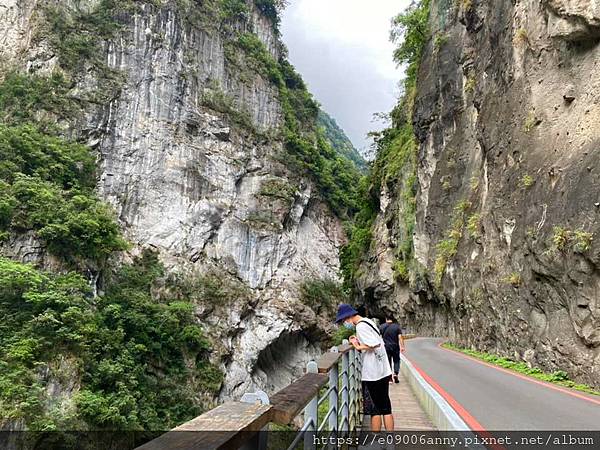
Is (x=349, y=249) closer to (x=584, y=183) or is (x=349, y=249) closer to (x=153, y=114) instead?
(x=153, y=114)

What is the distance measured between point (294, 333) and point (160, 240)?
12.4 meters

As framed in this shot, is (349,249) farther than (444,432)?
Yes

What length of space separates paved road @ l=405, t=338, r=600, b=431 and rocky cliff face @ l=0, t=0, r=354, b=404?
21817 mm

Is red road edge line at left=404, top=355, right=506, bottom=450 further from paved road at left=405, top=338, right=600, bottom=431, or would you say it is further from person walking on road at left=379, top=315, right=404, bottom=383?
person walking on road at left=379, top=315, right=404, bottom=383

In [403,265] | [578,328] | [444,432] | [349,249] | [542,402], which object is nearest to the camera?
[444,432]

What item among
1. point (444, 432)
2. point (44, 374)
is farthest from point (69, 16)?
point (444, 432)

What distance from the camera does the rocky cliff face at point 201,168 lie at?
3064 cm

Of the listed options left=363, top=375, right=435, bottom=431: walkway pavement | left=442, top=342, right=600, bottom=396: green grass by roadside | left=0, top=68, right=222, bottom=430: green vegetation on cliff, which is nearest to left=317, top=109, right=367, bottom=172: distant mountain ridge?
left=0, top=68, right=222, bottom=430: green vegetation on cliff

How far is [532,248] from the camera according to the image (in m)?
10.6

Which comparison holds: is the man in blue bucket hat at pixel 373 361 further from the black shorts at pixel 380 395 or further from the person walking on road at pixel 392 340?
the person walking on road at pixel 392 340

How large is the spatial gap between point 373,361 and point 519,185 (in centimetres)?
986

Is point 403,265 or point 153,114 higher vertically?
point 153,114

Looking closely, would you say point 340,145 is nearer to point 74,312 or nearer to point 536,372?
point 74,312

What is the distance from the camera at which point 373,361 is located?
440 centimetres
